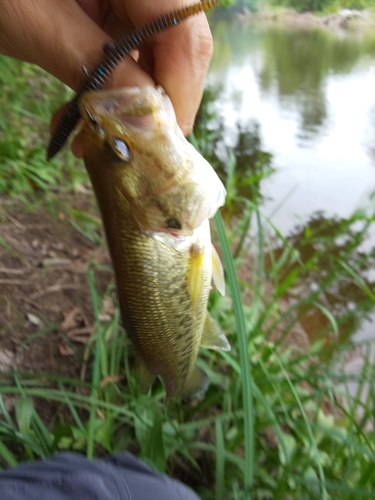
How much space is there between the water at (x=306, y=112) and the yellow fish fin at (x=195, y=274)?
40.8 inches

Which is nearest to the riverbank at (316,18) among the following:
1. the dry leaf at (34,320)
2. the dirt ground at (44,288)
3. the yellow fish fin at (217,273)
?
the dirt ground at (44,288)

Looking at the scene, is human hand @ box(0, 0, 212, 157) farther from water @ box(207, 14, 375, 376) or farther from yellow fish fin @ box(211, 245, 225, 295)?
water @ box(207, 14, 375, 376)

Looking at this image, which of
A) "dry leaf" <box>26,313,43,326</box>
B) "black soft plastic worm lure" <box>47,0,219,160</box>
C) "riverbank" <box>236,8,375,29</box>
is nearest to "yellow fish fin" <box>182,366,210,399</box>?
"dry leaf" <box>26,313,43,326</box>

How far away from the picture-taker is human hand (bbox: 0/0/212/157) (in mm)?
868

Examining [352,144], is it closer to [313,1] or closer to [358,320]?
[358,320]

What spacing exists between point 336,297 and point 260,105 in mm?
2973

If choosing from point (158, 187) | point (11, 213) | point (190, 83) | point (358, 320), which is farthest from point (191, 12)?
point (358, 320)

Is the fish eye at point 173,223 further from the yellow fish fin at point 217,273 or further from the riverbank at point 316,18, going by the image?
the riverbank at point 316,18

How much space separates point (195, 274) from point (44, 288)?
3.53 feet

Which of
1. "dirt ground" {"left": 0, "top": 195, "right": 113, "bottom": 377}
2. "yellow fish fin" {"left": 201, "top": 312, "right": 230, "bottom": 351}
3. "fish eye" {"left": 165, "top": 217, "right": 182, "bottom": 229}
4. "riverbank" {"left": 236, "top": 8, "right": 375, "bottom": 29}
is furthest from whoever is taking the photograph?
"riverbank" {"left": 236, "top": 8, "right": 375, "bottom": 29}

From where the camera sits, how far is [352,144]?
365 centimetres

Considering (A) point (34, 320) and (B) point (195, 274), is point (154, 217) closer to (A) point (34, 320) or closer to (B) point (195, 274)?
(B) point (195, 274)

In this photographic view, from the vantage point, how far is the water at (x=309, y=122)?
2834 millimetres

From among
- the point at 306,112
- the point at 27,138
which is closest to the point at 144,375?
the point at 27,138
